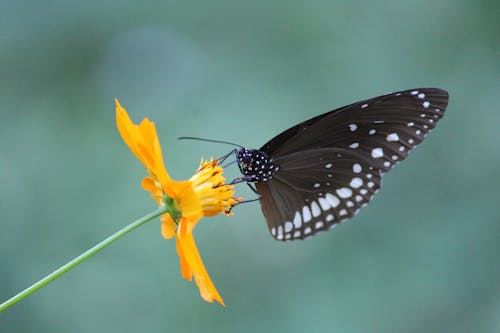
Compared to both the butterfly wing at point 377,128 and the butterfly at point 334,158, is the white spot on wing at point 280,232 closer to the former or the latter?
the butterfly at point 334,158

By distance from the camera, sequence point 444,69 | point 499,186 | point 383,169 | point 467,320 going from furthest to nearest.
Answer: point 444,69 → point 499,186 → point 467,320 → point 383,169

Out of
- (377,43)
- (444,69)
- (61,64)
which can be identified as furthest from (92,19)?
(444,69)

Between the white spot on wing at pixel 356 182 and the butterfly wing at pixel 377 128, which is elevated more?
the butterfly wing at pixel 377 128

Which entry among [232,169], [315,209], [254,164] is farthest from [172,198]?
[232,169]

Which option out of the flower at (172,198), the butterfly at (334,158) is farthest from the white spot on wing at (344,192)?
the flower at (172,198)

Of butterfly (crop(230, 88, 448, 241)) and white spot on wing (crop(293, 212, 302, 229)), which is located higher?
butterfly (crop(230, 88, 448, 241))

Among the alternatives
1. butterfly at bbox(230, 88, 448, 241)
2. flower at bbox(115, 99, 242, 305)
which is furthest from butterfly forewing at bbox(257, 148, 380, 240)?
flower at bbox(115, 99, 242, 305)

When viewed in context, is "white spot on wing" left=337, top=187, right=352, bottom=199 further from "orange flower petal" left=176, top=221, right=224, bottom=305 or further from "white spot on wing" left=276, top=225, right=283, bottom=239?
"orange flower petal" left=176, top=221, right=224, bottom=305

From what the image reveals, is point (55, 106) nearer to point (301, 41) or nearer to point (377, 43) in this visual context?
point (301, 41)
